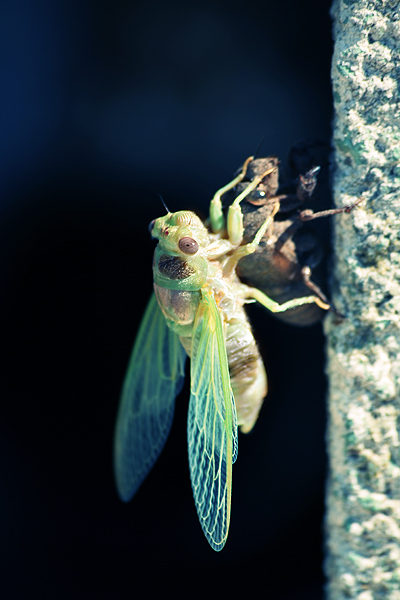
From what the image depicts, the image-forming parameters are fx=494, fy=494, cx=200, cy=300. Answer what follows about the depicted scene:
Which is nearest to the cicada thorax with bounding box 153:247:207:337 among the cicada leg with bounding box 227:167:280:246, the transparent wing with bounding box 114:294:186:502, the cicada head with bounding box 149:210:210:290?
the cicada head with bounding box 149:210:210:290

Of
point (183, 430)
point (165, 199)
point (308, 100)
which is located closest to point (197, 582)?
point (183, 430)

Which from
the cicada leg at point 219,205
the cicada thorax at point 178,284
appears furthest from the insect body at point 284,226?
the cicada thorax at point 178,284

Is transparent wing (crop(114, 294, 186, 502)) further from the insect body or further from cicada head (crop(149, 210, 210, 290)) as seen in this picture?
the insect body

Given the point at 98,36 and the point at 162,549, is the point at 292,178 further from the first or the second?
the point at 162,549

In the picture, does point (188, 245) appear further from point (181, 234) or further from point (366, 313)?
point (366, 313)

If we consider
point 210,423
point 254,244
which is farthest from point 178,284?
point 210,423
